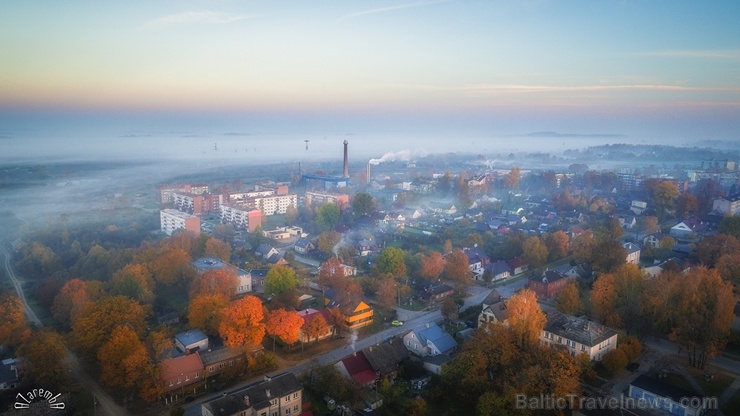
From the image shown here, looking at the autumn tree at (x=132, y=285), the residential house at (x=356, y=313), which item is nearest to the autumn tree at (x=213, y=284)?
the autumn tree at (x=132, y=285)

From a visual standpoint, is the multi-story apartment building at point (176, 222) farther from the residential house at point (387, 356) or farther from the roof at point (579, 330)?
the roof at point (579, 330)

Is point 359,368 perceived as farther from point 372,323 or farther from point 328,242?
point 328,242

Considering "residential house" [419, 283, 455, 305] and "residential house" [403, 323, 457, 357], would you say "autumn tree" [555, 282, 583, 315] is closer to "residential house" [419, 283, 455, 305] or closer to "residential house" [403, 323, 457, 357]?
"residential house" [403, 323, 457, 357]

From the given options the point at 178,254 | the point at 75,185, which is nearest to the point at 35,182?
the point at 75,185

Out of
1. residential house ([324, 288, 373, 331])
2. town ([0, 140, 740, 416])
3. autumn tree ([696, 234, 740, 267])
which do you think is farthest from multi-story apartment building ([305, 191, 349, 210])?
autumn tree ([696, 234, 740, 267])

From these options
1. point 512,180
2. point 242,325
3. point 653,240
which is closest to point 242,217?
point 242,325

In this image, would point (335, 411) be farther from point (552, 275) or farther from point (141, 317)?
point (552, 275)

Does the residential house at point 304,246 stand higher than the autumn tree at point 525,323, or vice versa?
the autumn tree at point 525,323

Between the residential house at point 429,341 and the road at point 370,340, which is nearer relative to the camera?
the road at point 370,340

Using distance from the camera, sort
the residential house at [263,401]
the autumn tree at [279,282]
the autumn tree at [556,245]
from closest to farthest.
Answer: the residential house at [263,401]
the autumn tree at [279,282]
the autumn tree at [556,245]
